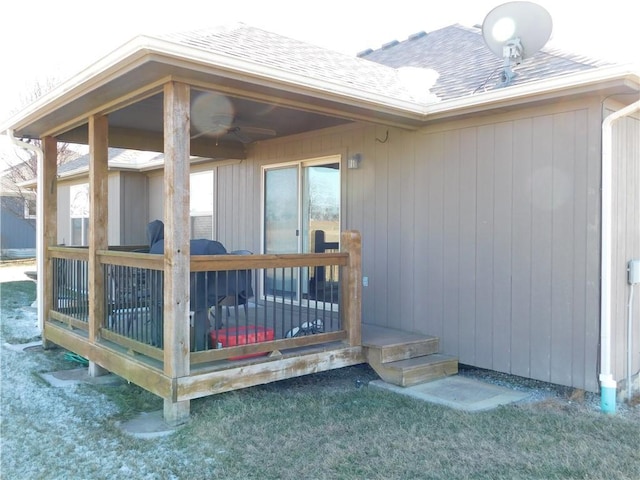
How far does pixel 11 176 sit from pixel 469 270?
19.5 metres

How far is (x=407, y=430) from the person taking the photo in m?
3.65

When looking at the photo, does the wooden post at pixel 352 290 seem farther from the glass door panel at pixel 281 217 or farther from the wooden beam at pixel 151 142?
the wooden beam at pixel 151 142

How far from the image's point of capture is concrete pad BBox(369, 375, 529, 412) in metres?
4.17

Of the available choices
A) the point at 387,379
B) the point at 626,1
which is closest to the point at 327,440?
the point at 387,379

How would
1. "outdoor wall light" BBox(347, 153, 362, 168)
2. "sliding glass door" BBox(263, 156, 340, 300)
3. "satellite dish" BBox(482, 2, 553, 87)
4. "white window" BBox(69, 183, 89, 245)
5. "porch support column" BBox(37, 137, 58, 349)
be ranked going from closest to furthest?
"satellite dish" BBox(482, 2, 553, 87) → "outdoor wall light" BBox(347, 153, 362, 168) → "porch support column" BBox(37, 137, 58, 349) → "sliding glass door" BBox(263, 156, 340, 300) → "white window" BBox(69, 183, 89, 245)

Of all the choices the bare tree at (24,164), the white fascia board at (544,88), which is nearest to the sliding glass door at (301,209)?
the white fascia board at (544,88)

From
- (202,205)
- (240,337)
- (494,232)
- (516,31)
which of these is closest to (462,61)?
(516,31)

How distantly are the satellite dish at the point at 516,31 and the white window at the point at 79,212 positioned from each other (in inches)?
377

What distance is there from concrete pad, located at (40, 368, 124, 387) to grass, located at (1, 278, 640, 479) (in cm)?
42

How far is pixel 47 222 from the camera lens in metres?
6.35

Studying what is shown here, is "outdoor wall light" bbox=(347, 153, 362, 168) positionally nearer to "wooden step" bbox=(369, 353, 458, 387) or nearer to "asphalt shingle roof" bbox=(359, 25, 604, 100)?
"asphalt shingle roof" bbox=(359, 25, 604, 100)

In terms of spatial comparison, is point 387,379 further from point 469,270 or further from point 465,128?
point 465,128

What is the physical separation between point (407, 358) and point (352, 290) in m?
0.83

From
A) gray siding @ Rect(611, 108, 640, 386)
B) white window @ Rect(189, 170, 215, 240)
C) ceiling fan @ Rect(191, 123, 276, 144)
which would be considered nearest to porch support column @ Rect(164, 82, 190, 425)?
ceiling fan @ Rect(191, 123, 276, 144)
